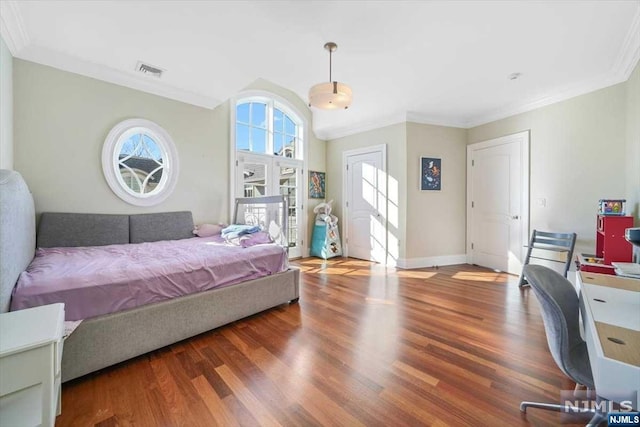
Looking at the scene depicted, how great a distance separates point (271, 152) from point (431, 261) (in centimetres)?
333

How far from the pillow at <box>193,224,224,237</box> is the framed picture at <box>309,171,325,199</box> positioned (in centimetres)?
214

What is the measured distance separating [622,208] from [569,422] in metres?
2.50

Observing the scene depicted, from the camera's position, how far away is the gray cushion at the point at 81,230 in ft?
8.44

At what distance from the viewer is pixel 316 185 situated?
5.30 metres

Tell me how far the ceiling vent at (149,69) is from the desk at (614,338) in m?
3.95

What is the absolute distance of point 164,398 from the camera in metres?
1.46

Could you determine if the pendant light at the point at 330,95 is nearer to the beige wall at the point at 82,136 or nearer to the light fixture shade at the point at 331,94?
the light fixture shade at the point at 331,94

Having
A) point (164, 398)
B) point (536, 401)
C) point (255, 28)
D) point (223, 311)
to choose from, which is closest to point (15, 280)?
point (164, 398)

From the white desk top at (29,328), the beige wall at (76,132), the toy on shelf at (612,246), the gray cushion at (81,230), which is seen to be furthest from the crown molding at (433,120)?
the white desk top at (29,328)

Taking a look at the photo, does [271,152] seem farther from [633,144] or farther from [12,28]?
[633,144]

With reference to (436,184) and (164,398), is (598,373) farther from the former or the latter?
(436,184)

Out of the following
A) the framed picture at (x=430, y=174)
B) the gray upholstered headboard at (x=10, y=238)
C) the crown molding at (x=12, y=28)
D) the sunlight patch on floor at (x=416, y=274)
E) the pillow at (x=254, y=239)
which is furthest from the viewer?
the framed picture at (x=430, y=174)

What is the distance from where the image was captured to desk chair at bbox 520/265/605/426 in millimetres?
1148

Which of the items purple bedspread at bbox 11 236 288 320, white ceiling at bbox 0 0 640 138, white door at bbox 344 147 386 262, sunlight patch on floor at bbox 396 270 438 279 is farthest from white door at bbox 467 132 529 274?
purple bedspread at bbox 11 236 288 320
